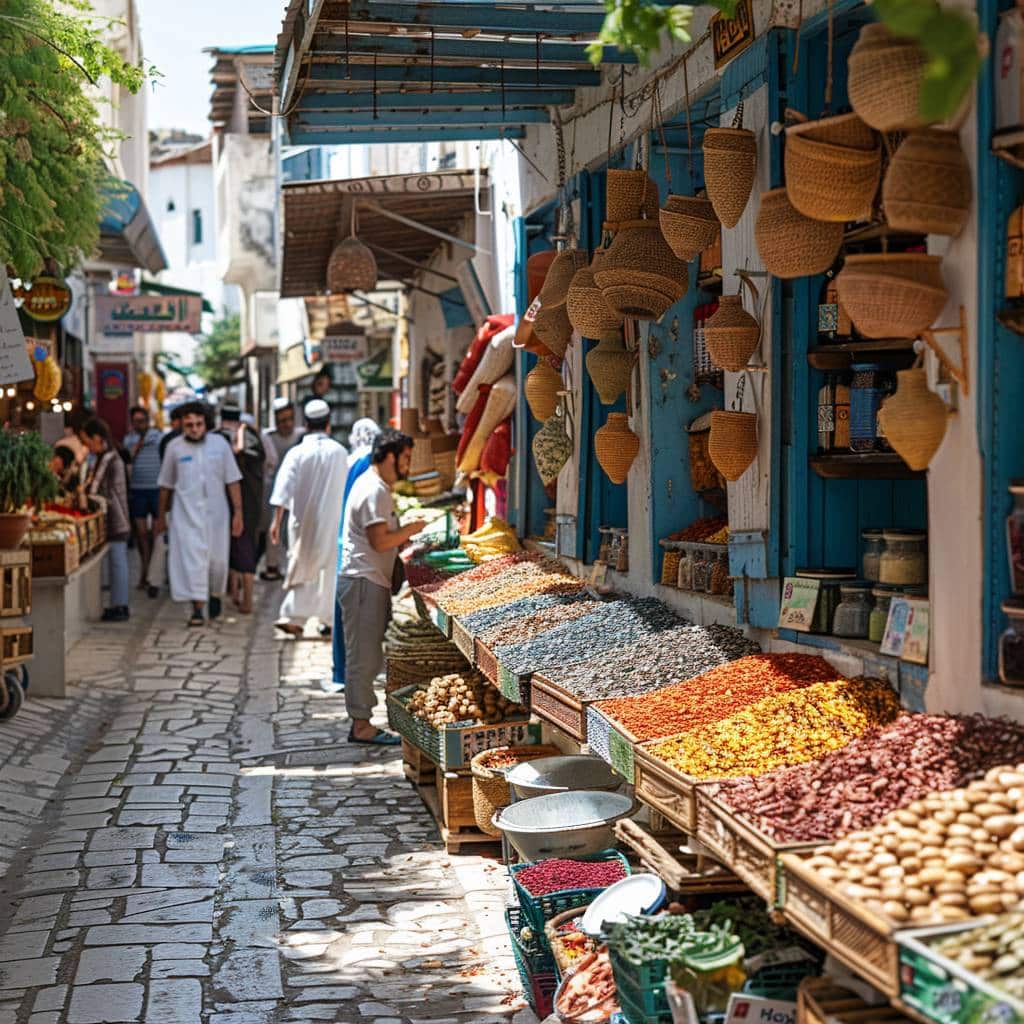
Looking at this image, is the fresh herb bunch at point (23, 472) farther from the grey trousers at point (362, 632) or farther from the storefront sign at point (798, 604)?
the storefront sign at point (798, 604)

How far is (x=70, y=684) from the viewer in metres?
11.1

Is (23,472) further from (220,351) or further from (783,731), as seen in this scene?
(220,351)

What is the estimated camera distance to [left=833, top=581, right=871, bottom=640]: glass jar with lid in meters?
4.98

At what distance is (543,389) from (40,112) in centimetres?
344

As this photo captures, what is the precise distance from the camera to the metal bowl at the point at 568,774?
629 cm

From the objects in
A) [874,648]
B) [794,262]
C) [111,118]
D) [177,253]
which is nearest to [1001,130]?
[794,262]

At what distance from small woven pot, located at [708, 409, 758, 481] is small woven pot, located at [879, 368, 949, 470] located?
1.42 meters

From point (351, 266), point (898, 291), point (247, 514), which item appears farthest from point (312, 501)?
point (898, 291)

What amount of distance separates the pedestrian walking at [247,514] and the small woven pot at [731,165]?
32.1 ft

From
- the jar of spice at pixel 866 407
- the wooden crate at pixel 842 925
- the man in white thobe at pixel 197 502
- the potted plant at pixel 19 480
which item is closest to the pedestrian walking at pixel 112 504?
the man in white thobe at pixel 197 502

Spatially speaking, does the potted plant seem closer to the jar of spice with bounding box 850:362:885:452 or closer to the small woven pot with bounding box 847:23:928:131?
the jar of spice with bounding box 850:362:885:452

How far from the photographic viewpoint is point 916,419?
4.05 meters

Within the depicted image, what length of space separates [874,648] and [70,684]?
25.8 ft

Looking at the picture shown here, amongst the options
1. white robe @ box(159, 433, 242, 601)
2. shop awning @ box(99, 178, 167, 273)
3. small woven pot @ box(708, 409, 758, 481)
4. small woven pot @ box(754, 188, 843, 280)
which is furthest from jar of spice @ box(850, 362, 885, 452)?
white robe @ box(159, 433, 242, 601)
